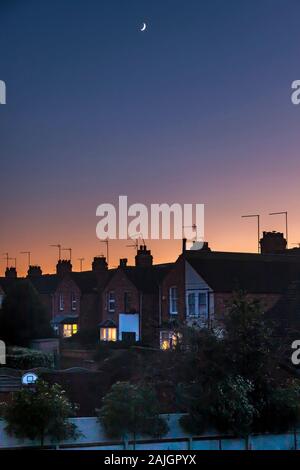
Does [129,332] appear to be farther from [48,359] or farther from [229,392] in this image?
[229,392]

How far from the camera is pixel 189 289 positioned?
2450 centimetres

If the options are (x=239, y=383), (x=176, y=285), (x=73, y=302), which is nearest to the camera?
(x=239, y=383)

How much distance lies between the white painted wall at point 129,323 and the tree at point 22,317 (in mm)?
5212

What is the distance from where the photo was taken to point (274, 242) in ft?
87.2

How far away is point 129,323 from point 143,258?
3.03 m

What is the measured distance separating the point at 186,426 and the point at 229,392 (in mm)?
807

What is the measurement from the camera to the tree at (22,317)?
22.7 metres

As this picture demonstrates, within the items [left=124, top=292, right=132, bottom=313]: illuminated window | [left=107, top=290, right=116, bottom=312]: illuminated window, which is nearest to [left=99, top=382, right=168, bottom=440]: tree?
[left=124, top=292, right=132, bottom=313]: illuminated window

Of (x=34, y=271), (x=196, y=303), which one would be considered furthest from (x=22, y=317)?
(x=34, y=271)

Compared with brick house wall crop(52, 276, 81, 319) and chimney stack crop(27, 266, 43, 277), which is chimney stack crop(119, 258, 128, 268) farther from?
chimney stack crop(27, 266, 43, 277)

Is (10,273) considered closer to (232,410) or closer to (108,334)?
(108,334)

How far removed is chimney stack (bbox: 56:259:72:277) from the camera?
35.4 metres
